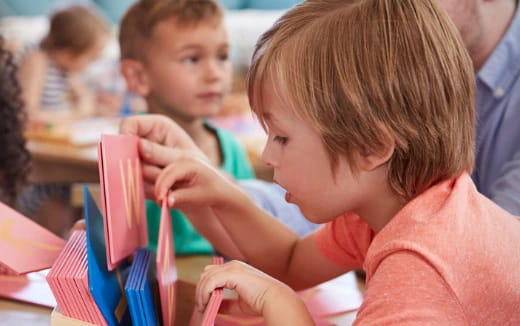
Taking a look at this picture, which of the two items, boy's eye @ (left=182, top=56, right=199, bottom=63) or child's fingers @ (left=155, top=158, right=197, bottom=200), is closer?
child's fingers @ (left=155, top=158, right=197, bottom=200)

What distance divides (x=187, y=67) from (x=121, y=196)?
0.80m

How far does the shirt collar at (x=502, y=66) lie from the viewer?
Result: 115cm

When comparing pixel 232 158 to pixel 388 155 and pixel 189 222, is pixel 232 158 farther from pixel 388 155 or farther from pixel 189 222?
pixel 388 155

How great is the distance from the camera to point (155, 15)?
1.54m

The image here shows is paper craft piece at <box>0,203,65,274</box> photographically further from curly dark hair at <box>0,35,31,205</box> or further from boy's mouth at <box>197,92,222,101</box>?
boy's mouth at <box>197,92,222,101</box>

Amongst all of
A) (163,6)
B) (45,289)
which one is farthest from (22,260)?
(163,6)

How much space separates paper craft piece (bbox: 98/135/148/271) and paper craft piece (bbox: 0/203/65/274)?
114mm

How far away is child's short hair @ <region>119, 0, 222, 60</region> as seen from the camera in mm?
1528

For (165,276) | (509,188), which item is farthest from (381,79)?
(509,188)

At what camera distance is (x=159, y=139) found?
3.31ft

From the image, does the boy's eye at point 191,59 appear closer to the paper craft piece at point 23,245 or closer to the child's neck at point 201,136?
the child's neck at point 201,136

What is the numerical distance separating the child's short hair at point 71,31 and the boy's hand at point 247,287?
2581mm

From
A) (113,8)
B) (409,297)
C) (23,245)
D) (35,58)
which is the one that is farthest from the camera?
(113,8)

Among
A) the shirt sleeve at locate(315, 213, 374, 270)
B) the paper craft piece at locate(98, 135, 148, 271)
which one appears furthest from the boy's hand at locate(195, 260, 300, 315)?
the shirt sleeve at locate(315, 213, 374, 270)
